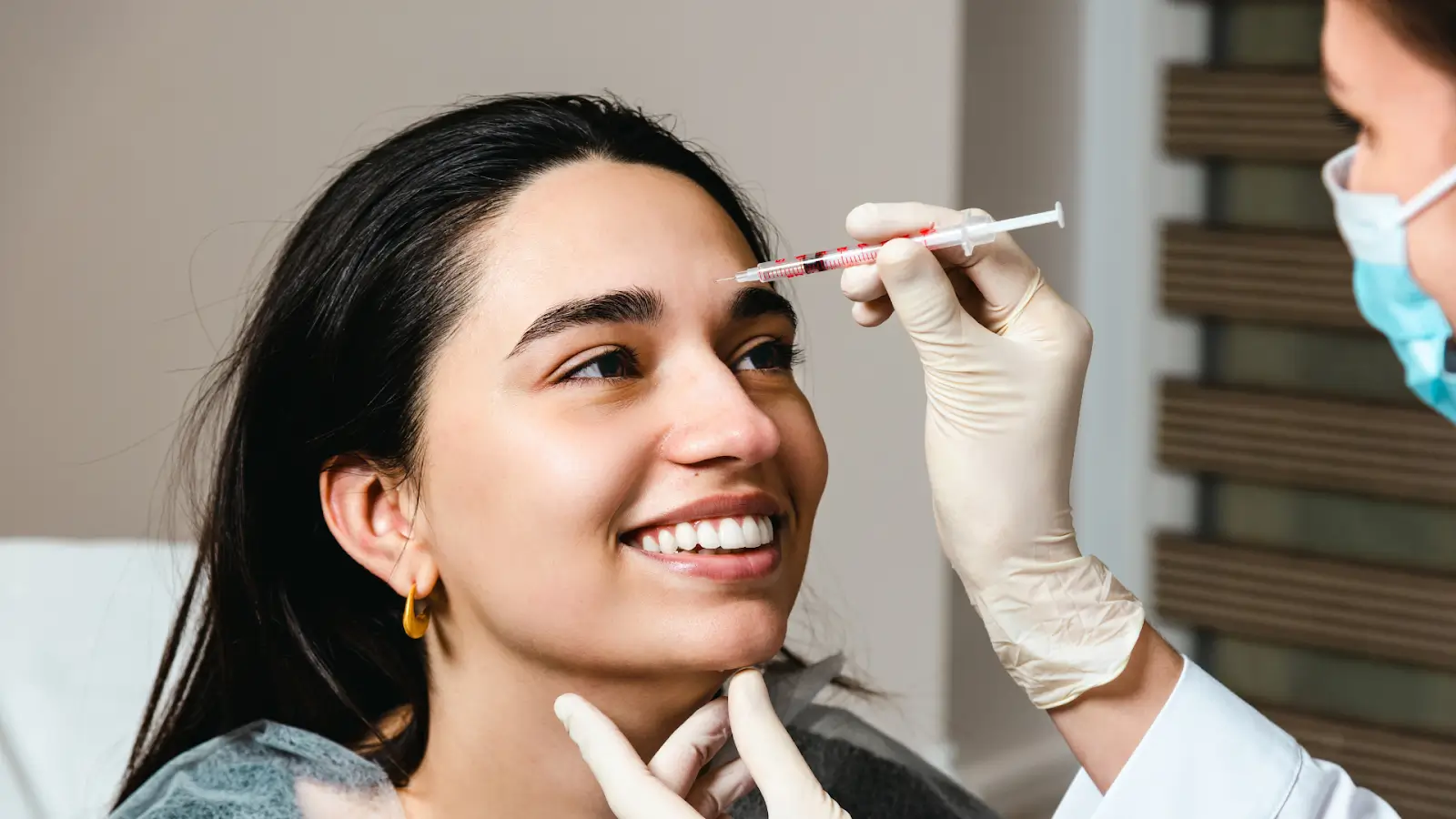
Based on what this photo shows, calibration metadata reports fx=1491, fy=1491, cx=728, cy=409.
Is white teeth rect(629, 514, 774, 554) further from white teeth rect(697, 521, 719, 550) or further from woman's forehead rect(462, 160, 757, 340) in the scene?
woman's forehead rect(462, 160, 757, 340)

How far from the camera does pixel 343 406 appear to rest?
133cm

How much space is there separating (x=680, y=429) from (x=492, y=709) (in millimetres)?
337

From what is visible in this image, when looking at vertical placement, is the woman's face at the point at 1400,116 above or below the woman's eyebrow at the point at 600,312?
above

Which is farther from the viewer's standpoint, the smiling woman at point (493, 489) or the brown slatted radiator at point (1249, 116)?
the brown slatted radiator at point (1249, 116)

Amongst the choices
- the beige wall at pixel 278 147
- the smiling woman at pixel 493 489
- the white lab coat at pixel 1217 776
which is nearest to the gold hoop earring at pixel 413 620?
the smiling woman at pixel 493 489

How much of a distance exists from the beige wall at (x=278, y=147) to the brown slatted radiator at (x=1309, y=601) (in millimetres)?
518

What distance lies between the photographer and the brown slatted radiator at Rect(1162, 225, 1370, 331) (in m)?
2.49

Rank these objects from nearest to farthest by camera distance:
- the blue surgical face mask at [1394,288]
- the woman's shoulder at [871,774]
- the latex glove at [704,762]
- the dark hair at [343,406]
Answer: the latex glove at [704,762]
the dark hair at [343,406]
the blue surgical face mask at [1394,288]
the woman's shoulder at [871,774]

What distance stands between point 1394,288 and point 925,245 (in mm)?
660

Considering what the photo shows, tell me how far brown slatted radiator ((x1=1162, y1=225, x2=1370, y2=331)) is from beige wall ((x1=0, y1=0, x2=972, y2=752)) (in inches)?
14.0

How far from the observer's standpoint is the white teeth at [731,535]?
1.19 metres

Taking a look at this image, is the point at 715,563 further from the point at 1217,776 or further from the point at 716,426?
the point at 1217,776

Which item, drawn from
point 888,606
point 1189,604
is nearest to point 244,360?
point 888,606

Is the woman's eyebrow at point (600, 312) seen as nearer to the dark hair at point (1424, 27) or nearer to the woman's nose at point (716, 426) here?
the woman's nose at point (716, 426)
